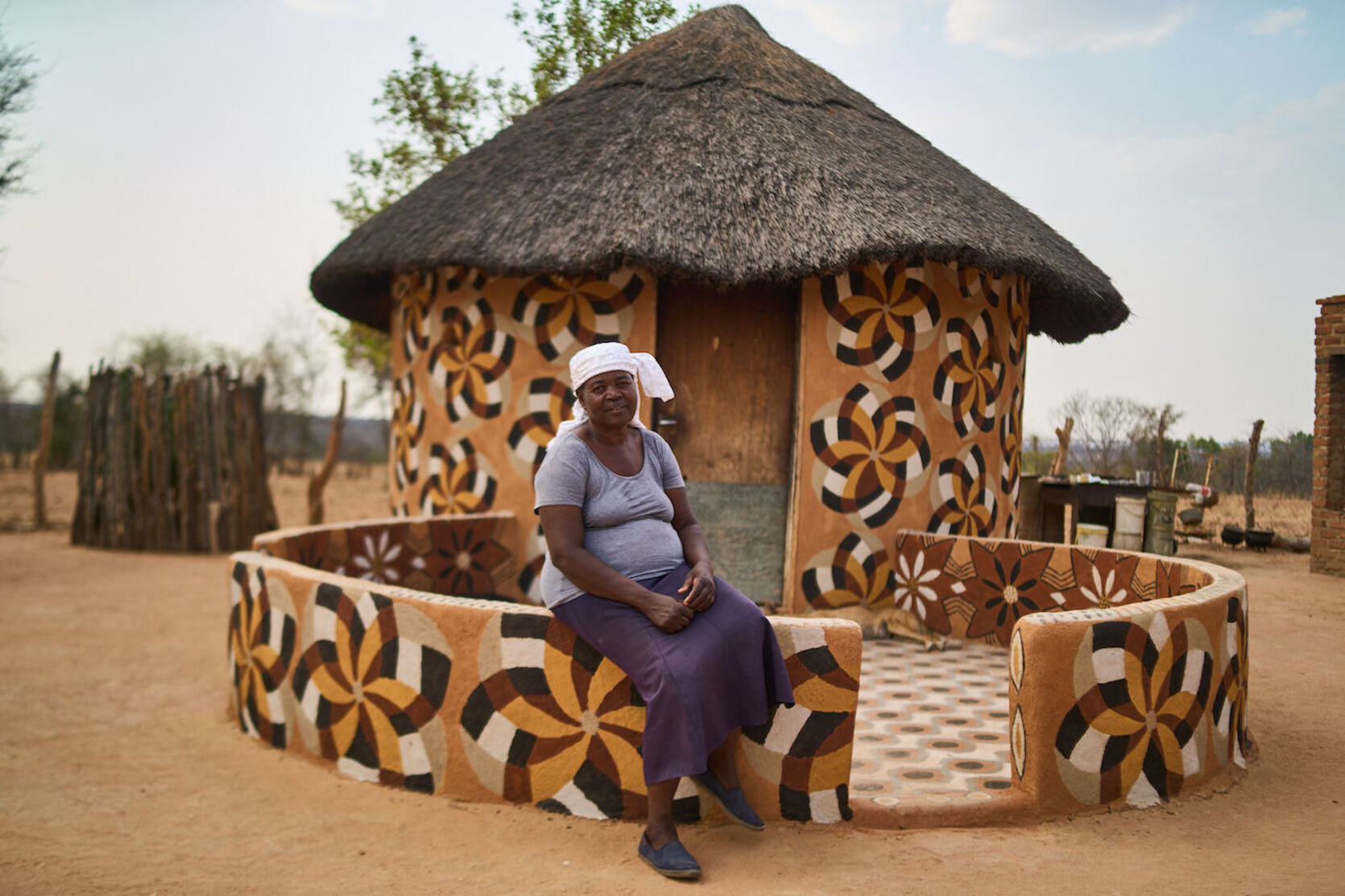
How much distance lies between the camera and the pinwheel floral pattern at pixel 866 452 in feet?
19.1

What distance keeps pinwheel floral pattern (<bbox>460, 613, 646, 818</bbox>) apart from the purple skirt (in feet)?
0.39

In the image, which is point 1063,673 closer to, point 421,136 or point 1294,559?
point 1294,559

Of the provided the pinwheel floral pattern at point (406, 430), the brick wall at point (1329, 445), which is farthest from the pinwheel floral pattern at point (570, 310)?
the brick wall at point (1329, 445)

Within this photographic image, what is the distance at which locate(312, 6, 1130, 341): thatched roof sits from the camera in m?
5.57

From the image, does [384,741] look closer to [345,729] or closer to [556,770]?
[345,729]

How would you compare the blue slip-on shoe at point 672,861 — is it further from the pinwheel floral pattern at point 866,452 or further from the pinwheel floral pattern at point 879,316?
the pinwheel floral pattern at point 879,316

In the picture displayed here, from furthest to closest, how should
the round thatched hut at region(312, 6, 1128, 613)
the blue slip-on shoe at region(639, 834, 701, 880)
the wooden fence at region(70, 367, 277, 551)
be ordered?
the wooden fence at region(70, 367, 277, 551)
the round thatched hut at region(312, 6, 1128, 613)
the blue slip-on shoe at region(639, 834, 701, 880)

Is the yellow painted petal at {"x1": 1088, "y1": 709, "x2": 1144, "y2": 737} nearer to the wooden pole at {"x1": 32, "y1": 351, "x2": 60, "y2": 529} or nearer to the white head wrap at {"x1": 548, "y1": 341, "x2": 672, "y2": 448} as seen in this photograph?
the white head wrap at {"x1": 548, "y1": 341, "x2": 672, "y2": 448}

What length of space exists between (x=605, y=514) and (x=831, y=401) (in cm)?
313

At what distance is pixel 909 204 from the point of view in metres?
5.86

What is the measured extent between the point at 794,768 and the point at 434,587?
332 cm

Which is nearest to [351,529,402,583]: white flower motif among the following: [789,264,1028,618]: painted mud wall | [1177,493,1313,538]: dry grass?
[789,264,1028,618]: painted mud wall

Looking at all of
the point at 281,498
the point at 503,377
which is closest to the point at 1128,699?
the point at 503,377

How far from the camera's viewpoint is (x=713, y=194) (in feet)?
19.2
